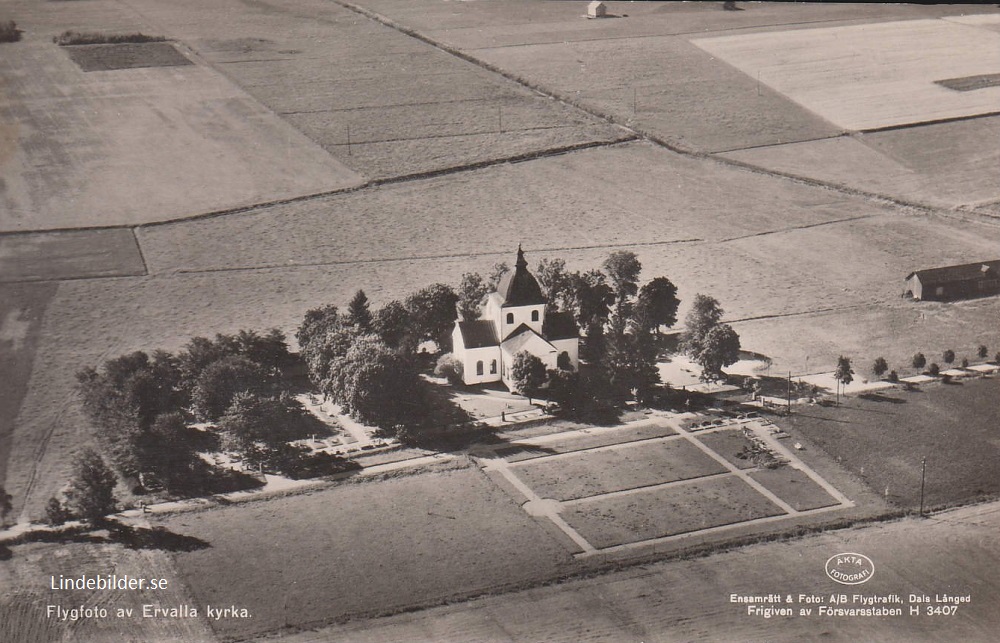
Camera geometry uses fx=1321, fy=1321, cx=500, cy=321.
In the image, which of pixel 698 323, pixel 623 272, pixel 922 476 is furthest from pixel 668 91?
pixel 922 476

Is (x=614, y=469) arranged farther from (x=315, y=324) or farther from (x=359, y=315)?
(x=315, y=324)

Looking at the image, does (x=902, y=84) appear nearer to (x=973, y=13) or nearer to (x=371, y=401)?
(x=973, y=13)

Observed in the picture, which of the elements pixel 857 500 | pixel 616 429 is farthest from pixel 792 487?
pixel 616 429

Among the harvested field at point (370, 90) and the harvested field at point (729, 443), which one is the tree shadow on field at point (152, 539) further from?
the harvested field at point (370, 90)

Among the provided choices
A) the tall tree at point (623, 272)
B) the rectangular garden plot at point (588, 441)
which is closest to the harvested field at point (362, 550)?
the rectangular garden plot at point (588, 441)

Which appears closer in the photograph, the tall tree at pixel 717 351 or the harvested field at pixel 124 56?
the tall tree at pixel 717 351
